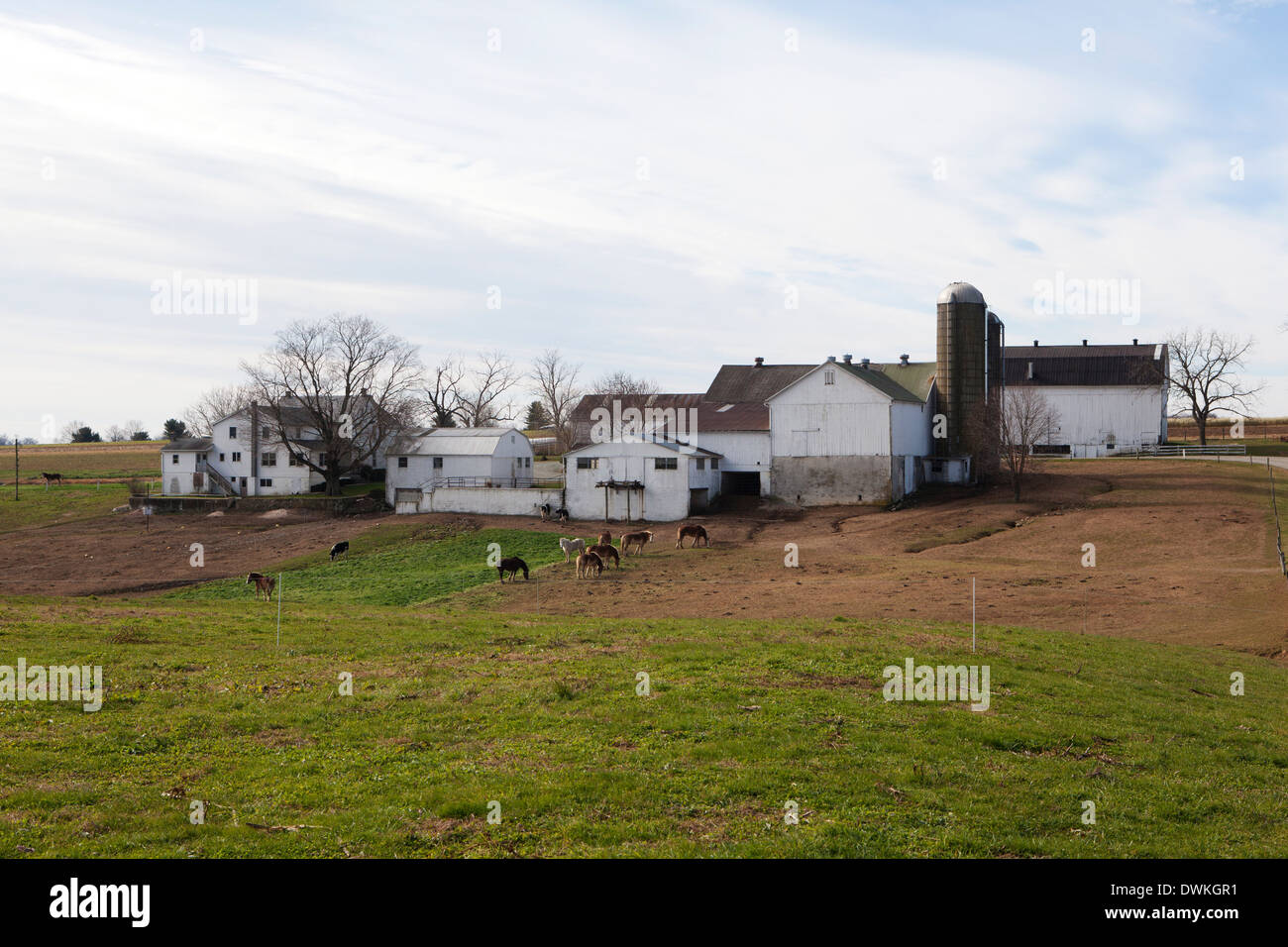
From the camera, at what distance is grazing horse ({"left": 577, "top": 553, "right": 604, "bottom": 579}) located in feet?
119

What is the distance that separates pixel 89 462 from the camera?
104 metres

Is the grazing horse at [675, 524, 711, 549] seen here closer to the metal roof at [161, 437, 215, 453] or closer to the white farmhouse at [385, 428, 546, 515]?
the white farmhouse at [385, 428, 546, 515]

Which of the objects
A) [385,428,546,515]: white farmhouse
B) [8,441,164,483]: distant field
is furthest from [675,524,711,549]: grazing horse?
[8,441,164,483]: distant field

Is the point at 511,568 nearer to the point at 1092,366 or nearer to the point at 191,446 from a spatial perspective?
the point at 191,446

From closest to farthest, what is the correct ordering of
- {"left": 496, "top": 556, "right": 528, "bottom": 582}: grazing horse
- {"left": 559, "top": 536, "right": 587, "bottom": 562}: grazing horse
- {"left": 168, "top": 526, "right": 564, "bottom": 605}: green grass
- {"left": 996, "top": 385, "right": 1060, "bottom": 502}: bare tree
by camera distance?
{"left": 168, "top": 526, "right": 564, "bottom": 605}: green grass, {"left": 496, "top": 556, "right": 528, "bottom": 582}: grazing horse, {"left": 559, "top": 536, "right": 587, "bottom": 562}: grazing horse, {"left": 996, "top": 385, "right": 1060, "bottom": 502}: bare tree

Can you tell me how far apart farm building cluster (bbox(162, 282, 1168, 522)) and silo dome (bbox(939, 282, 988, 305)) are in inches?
3.7

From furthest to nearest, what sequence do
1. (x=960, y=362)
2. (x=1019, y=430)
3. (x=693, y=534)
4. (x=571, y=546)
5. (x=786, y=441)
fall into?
1. (x=960, y=362)
2. (x=1019, y=430)
3. (x=786, y=441)
4. (x=693, y=534)
5. (x=571, y=546)

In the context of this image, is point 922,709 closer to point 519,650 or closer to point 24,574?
point 519,650

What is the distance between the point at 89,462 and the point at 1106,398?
4066 inches

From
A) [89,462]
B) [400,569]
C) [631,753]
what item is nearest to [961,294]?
[400,569]

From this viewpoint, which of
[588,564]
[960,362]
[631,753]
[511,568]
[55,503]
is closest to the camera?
[631,753]

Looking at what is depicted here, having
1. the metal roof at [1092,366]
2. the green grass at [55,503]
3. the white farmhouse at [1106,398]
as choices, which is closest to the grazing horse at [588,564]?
the green grass at [55,503]
